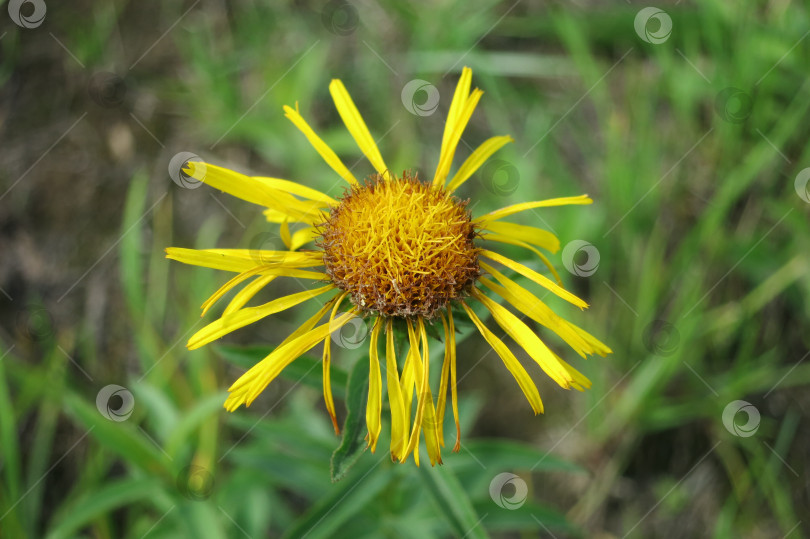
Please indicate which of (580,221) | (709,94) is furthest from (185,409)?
(709,94)

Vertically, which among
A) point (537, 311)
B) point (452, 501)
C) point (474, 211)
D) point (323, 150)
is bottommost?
point (452, 501)

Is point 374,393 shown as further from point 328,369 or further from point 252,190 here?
point 252,190

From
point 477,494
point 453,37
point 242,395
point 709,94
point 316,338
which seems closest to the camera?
point 242,395

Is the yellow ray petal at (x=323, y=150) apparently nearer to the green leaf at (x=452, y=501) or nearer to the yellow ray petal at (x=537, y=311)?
the yellow ray petal at (x=537, y=311)

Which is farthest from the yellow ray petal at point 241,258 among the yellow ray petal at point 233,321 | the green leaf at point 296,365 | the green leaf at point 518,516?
the green leaf at point 518,516

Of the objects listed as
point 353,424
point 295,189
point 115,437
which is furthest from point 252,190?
point 115,437

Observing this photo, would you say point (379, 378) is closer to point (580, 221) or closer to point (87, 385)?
point (580, 221)
